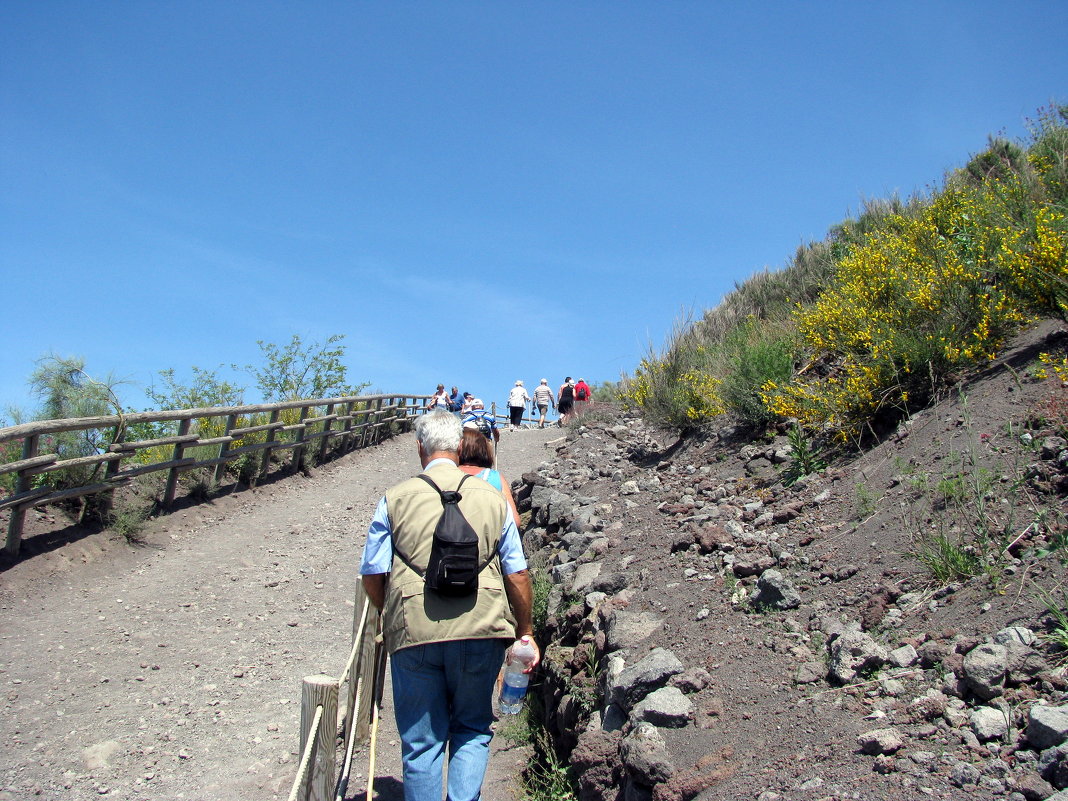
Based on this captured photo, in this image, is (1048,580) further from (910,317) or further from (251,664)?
(251,664)

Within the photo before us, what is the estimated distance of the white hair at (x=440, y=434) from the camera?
4.01m

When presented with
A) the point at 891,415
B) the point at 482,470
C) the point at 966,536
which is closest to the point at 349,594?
the point at 482,470

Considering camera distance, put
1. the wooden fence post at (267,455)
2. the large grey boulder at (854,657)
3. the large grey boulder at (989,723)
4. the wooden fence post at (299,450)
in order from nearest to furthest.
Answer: the large grey boulder at (989,723) < the large grey boulder at (854,657) < the wooden fence post at (267,455) < the wooden fence post at (299,450)

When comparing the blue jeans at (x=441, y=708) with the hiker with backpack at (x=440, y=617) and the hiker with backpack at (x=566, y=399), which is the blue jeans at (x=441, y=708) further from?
the hiker with backpack at (x=566, y=399)

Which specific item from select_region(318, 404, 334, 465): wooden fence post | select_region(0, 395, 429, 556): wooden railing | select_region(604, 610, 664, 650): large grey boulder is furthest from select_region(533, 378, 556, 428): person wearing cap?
select_region(604, 610, 664, 650): large grey boulder

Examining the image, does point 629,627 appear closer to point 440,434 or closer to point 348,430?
point 440,434

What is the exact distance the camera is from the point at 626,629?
5.03m

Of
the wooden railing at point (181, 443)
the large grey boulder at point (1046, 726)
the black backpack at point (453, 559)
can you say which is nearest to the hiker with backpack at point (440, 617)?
the black backpack at point (453, 559)

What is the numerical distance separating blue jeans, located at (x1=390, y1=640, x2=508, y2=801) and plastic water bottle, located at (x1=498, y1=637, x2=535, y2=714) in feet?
0.85

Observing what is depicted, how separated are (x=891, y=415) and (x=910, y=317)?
94 centimetres

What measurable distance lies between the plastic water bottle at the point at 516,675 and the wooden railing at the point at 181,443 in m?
5.81

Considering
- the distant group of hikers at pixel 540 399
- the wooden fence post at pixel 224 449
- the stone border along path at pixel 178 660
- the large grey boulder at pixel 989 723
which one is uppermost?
the distant group of hikers at pixel 540 399

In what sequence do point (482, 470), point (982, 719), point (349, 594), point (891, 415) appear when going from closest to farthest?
point (982, 719)
point (482, 470)
point (891, 415)
point (349, 594)

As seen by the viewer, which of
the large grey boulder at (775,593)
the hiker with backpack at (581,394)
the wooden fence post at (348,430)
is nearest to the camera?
the large grey boulder at (775,593)
